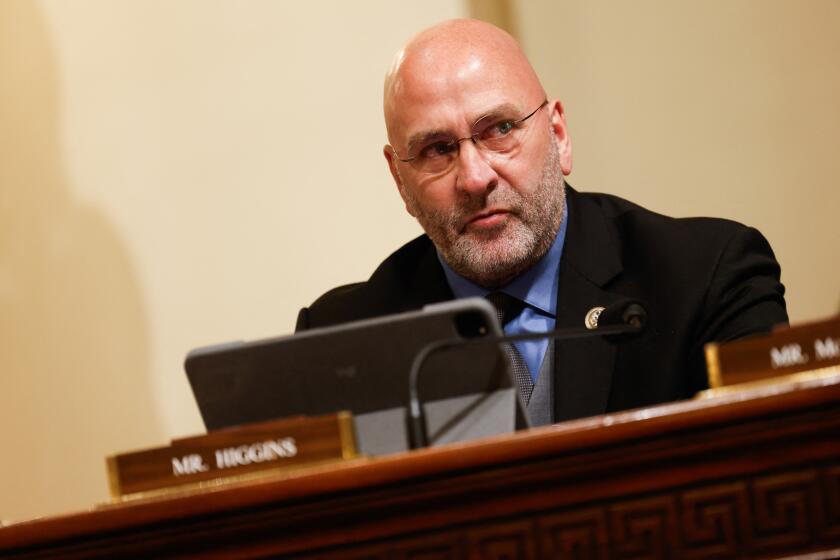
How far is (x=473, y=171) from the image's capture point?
2.38 m

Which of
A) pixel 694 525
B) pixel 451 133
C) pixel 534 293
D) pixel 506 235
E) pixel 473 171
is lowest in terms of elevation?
pixel 694 525

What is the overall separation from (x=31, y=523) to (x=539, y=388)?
1135 mm

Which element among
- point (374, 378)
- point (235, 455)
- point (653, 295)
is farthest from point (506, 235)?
point (235, 455)

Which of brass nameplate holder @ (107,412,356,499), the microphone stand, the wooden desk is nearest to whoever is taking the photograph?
the wooden desk

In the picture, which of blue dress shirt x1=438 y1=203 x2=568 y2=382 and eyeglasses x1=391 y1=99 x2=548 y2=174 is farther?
eyeglasses x1=391 y1=99 x2=548 y2=174

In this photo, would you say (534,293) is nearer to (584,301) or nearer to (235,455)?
(584,301)

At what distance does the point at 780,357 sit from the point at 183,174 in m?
2.39

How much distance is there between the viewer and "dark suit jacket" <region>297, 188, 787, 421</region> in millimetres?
2125

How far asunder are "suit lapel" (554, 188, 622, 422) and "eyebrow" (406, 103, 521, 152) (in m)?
0.26

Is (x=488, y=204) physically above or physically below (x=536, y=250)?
above

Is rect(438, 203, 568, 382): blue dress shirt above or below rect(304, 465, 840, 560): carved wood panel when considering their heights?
above

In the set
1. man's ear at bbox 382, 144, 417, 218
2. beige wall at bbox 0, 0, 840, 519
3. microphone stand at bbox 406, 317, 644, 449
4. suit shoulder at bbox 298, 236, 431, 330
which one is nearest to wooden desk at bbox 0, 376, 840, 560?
microphone stand at bbox 406, 317, 644, 449

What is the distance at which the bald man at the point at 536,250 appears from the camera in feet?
7.06

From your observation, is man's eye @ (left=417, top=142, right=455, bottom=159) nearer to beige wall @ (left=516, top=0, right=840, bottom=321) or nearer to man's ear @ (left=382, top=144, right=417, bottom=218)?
man's ear @ (left=382, top=144, right=417, bottom=218)
